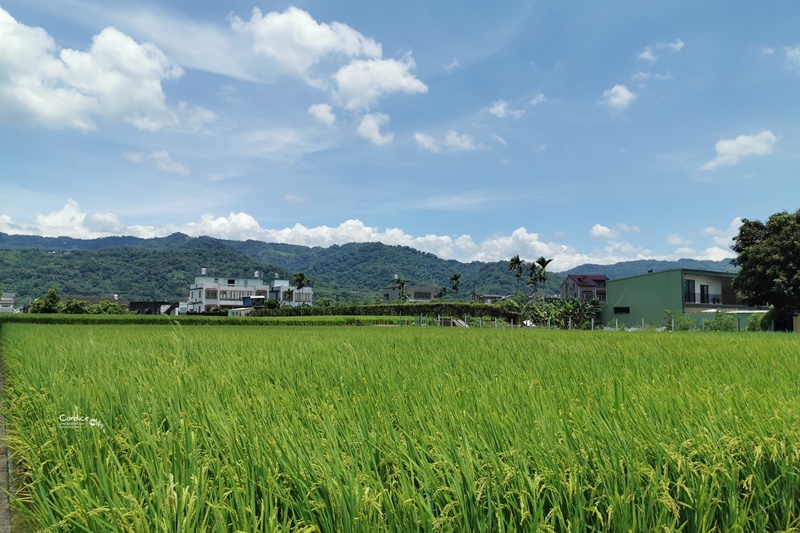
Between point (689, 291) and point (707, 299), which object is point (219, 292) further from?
point (707, 299)

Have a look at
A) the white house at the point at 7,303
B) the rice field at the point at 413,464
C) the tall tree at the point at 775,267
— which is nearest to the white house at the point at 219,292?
the white house at the point at 7,303

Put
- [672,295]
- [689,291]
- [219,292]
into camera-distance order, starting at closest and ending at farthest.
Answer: [672,295]
[689,291]
[219,292]

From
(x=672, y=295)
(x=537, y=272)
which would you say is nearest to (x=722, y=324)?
(x=672, y=295)

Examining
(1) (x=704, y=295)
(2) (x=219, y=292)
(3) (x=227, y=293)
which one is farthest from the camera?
(3) (x=227, y=293)

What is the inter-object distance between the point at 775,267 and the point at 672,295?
11015 millimetres

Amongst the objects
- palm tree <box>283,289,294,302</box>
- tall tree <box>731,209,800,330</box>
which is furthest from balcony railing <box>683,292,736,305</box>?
palm tree <box>283,289,294,302</box>

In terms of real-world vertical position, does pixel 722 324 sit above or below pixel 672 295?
below

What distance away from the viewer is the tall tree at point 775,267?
2521 centimetres

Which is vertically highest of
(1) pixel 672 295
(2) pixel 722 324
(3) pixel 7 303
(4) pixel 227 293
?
(1) pixel 672 295

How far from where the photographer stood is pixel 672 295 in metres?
36.0

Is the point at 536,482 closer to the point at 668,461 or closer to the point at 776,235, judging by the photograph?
the point at 668,461

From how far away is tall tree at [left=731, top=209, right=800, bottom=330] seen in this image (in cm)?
2521

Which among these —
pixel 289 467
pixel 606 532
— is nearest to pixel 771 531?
pixel 606 532

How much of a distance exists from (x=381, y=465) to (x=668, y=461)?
1.08m
